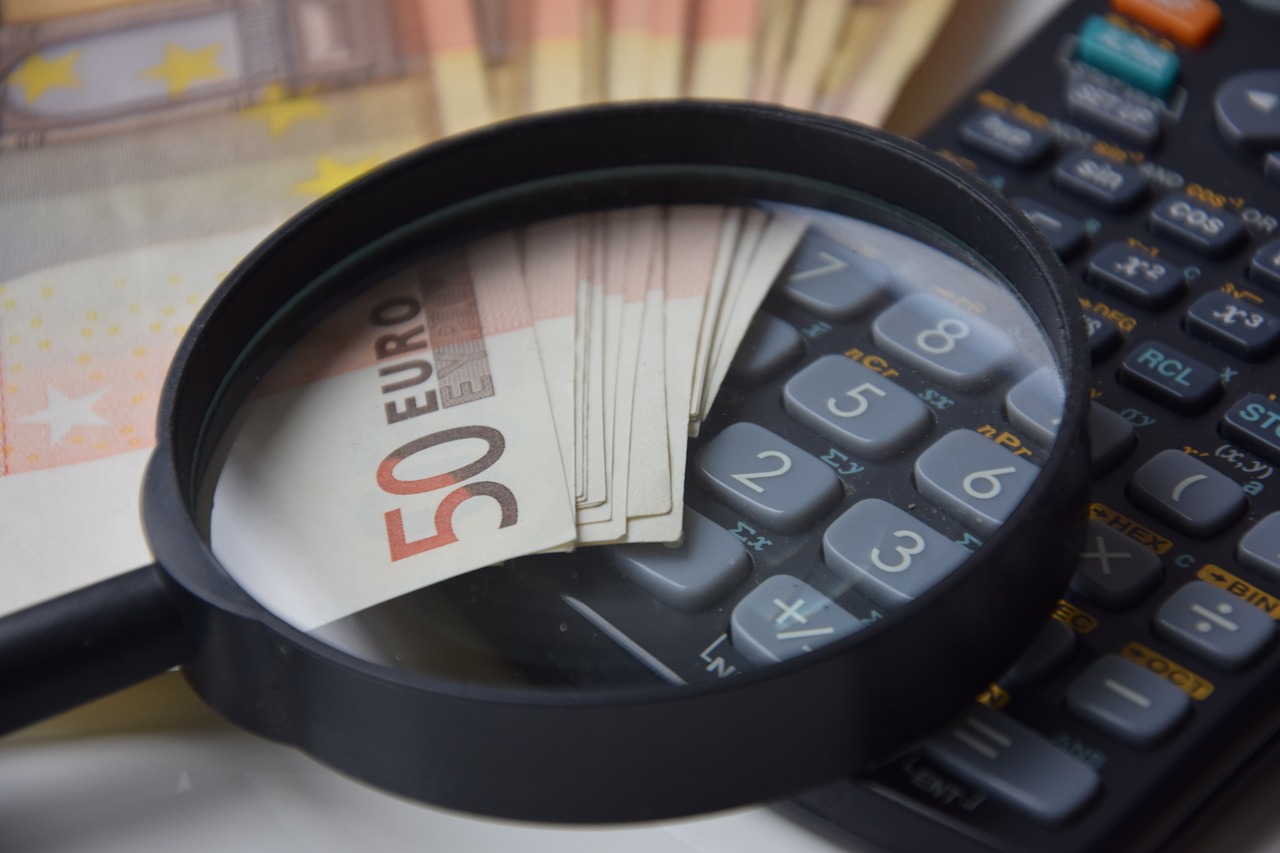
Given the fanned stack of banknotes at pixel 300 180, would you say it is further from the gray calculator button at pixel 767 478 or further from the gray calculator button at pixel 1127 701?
the gray calculator button at pixel 1127 701

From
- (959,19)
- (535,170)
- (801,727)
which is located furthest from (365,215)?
(959,19)

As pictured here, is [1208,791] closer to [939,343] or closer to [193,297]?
[939,343]

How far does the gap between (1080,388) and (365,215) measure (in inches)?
11.6

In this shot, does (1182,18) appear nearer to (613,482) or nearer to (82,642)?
(613,482)

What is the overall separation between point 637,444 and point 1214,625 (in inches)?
8.4

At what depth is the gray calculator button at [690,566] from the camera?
50cm

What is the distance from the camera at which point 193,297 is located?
74 centimetres

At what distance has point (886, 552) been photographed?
50 cm

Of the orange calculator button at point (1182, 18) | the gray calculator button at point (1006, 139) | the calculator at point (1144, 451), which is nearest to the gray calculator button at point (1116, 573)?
the calculator at point (1144, 451)

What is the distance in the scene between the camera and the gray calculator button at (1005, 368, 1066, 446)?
1.66 feet

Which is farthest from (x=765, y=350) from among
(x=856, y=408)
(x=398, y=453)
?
(x=398, y=453)

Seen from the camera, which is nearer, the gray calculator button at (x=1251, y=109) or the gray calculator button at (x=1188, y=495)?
the gray calculator button at (x=1188, y=495)

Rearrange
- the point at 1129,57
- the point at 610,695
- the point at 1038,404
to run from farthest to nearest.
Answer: the point at 1129,57 < the point at 1038,404 < the point at 610,695

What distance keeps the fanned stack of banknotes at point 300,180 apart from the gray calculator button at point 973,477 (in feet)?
0.29
